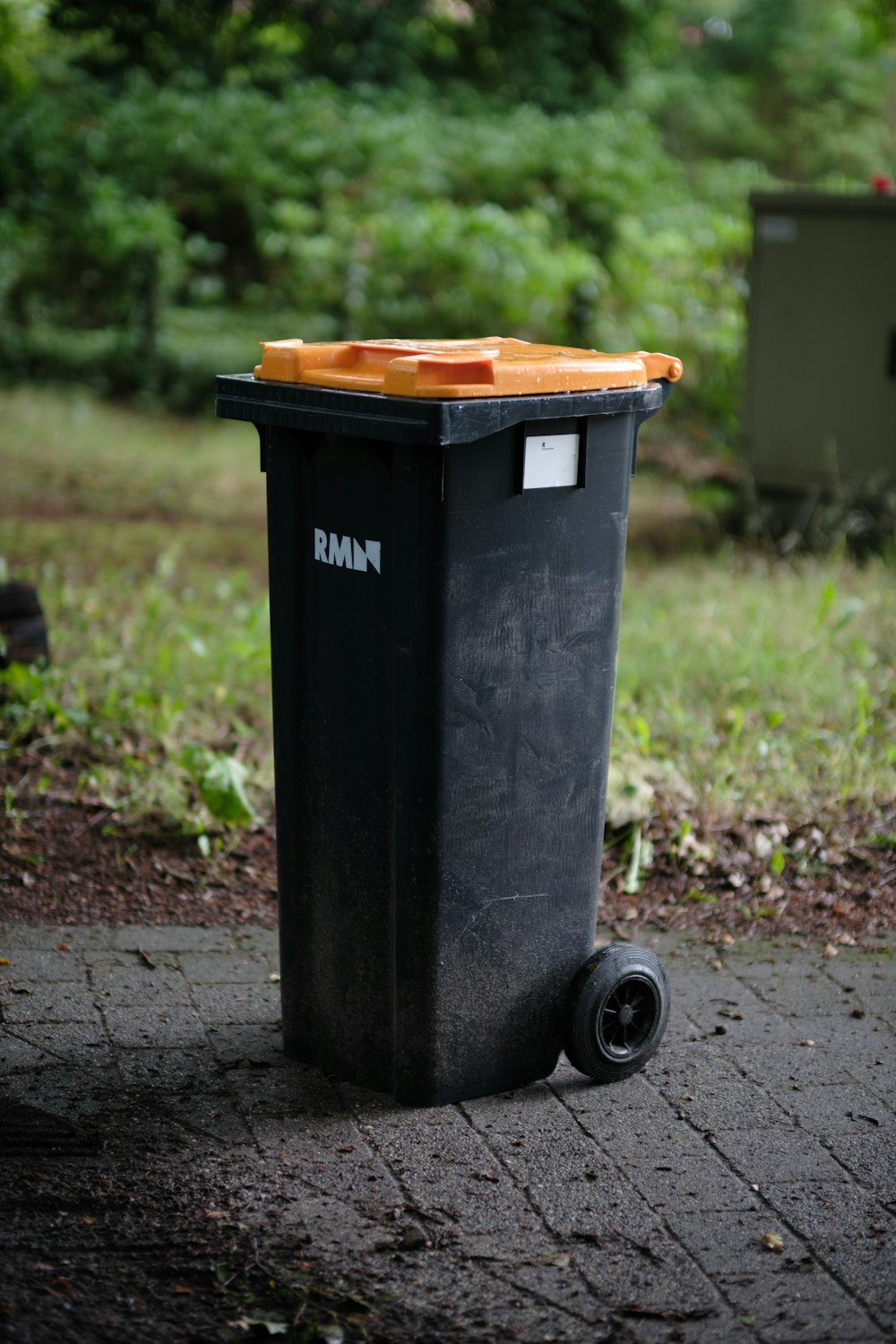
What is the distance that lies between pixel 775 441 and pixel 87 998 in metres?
5.45

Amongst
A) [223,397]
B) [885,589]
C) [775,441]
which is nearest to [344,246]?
[775,441]

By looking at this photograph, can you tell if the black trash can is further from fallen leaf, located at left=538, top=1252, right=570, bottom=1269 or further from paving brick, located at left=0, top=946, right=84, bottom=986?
paving brick, located at left=0, top=946, right=84, bottom=986

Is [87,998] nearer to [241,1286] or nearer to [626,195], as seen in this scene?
[241,1286]

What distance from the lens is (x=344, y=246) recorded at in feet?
36.4

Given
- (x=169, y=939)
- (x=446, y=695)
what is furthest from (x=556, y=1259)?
(x=169, y=939)

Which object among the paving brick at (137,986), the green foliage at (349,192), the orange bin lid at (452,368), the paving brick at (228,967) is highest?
the green foliage at (349,192)

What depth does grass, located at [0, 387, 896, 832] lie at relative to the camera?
4434mm

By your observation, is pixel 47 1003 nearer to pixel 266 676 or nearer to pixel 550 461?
pixel 550 461

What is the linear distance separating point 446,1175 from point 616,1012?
56 centimetres

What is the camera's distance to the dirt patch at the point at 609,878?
3.83m

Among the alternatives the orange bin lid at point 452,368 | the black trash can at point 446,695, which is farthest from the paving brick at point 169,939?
the orange bin lid at point 452,368

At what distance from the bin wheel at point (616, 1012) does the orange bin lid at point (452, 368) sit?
4.02 ft

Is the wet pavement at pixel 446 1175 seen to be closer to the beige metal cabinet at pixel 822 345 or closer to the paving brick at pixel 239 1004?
the paving brick at pixel 239 1004

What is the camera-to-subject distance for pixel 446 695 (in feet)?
8.73
